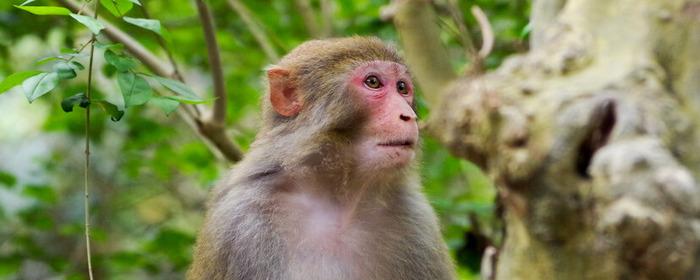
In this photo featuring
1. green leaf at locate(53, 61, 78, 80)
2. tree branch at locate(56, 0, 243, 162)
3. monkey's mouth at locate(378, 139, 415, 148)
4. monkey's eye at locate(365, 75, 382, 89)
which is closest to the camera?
green leaf at locate(53, 61, 78, 80)

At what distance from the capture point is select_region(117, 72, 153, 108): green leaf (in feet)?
10.9

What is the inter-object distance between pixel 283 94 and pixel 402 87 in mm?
548

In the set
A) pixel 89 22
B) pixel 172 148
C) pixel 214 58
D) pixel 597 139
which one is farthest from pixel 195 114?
pixel 597 139

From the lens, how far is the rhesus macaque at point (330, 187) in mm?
4059

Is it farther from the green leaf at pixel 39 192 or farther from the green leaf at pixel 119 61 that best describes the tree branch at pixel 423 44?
the green leaf at pixel 39 192

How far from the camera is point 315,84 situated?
4355 mm

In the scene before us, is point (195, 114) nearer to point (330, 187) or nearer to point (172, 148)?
point (330, 187)

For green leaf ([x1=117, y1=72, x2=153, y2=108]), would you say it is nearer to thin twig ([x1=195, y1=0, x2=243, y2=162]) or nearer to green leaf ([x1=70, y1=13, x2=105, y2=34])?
green leaf ([x1=70, y1=13, x2=105, y2=34])

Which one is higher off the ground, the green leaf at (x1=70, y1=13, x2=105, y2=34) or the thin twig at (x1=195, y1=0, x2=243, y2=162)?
the green leaf at (x1=70, y1=13, x2=105, y2=34)

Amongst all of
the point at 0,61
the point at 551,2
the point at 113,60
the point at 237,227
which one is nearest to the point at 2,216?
the point at 0,61

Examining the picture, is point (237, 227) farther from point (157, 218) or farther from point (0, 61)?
point (157, 218)

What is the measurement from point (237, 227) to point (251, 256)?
150 millimetres

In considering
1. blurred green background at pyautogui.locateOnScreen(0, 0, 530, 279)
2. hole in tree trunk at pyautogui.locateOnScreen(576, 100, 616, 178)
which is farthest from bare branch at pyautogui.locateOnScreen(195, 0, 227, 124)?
hole in tree trunk at pyautogui.locateOnScreen(576, 100, 616, 178)

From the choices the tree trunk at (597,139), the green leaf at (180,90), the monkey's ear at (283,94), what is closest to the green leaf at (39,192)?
the monkey's ear at (283,94)
